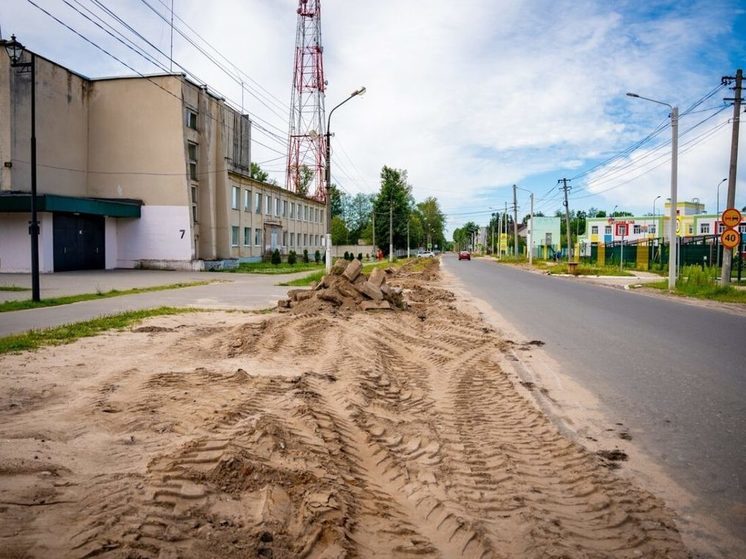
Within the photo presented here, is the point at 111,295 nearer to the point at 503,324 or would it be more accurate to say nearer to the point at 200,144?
the point at 503,324

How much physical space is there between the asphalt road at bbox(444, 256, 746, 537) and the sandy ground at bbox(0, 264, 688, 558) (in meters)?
0.54

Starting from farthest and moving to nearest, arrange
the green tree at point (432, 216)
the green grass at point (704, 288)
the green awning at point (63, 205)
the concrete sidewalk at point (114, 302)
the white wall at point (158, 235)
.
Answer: the green tree at point (432, 216)
the white wall at point (158, 235)
the green awning at point (63, 205)
the green grass at point (704, 288)
the concrete sidewalk at point (114, 302)

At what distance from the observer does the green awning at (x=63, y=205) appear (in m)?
28.0

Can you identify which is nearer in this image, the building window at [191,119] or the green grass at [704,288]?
the green grass at [704,288]

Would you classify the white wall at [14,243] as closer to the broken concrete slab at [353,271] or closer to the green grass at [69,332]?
the green grass at [69,332]

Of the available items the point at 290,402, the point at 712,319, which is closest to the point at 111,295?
the point at 290,402

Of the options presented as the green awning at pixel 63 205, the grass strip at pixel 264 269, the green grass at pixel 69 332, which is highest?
the green awning at pixel 63 205

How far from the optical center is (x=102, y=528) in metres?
2.76

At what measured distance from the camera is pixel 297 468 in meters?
3.71

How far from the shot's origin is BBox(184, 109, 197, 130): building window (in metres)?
38.5

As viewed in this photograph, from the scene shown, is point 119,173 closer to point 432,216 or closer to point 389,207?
point 389,207

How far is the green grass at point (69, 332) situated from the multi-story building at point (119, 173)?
20736mm

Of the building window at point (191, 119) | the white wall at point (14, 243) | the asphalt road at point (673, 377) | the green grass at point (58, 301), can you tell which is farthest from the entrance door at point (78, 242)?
the asphalt road at point (673, 377)

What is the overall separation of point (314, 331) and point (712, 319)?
978 centimetres
